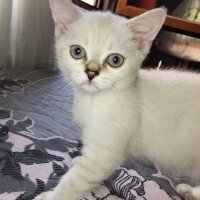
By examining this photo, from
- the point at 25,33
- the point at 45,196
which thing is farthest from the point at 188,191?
the point at 25,33

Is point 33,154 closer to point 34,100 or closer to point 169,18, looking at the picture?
point 34,100

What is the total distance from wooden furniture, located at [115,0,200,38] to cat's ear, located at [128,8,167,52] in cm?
67

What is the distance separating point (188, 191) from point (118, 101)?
0.38 m

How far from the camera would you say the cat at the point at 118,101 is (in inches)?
35.6

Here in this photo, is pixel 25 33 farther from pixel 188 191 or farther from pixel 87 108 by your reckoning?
pixel 188 191

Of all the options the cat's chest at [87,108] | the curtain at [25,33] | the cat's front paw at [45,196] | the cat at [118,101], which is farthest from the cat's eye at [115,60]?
the curtain at [25,33]

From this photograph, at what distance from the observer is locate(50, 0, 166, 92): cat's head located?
2.97 feet

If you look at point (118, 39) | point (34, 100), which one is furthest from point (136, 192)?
point (34, 100)

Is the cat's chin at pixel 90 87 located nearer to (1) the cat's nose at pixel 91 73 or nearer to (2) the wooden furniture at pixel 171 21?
(1) the cat's nose at pixel 91 73

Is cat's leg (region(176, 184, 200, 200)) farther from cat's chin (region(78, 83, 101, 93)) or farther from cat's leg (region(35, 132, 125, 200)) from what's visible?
cat's chin (region(78, 83, 101, 93))

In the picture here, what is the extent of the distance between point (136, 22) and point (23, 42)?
120 centimetres

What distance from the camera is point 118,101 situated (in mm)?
950

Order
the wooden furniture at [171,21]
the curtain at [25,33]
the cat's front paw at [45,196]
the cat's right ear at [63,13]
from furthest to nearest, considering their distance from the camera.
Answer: the curtain at [25,33], the wooden furniture at [171,21], the cat's right ear at [63,13], the cat's front paw at [45,196]

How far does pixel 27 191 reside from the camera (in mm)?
889
